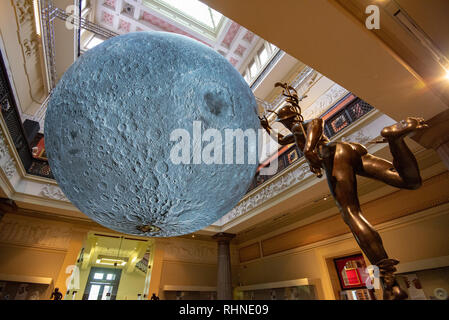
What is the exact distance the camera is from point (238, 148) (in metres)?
1.32

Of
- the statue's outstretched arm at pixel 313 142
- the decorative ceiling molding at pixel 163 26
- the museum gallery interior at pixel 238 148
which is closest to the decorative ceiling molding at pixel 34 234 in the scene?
the museum gallery interior at pixel 238 148

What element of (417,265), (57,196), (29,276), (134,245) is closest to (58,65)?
(57,196)

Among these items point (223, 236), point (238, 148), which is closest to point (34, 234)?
point (223, 236)

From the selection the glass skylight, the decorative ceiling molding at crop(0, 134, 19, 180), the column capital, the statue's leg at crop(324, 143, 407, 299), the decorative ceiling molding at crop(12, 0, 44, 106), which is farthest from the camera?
the glass skylight

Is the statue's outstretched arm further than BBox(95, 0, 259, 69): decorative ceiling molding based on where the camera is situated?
No

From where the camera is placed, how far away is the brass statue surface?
1093 mm

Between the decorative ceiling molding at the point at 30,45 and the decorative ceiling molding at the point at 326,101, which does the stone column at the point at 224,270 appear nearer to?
the decorative ceiling molding at the point at 326,101

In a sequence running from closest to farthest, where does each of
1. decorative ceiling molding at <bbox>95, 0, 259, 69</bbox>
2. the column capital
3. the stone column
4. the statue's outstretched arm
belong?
1. the statue's outstretched arm
2. the stone column
3. the column capital
4. decorative ceiling molding at <bbox>95, 0, 259, 69</bbox>

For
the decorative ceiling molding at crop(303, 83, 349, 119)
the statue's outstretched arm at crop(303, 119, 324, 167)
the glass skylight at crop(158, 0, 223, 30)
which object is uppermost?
the glass skylight at crop(158, 0, 223, 30)

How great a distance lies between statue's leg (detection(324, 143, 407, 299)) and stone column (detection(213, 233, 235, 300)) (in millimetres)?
7762

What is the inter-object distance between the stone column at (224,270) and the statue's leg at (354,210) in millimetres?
7762

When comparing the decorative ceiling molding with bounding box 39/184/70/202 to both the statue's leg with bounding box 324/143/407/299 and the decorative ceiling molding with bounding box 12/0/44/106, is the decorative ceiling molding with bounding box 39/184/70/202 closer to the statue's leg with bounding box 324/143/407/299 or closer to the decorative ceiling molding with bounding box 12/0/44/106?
the decorative ceiling molding with bounding box 12/0/44/106

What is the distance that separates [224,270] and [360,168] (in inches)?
318

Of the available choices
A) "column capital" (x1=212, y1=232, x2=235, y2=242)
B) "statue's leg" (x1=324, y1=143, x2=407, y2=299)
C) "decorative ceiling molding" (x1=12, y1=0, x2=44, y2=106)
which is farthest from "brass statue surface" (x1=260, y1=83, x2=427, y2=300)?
"column capital" (x1=212, y1=232, x2=235, y2=242)
